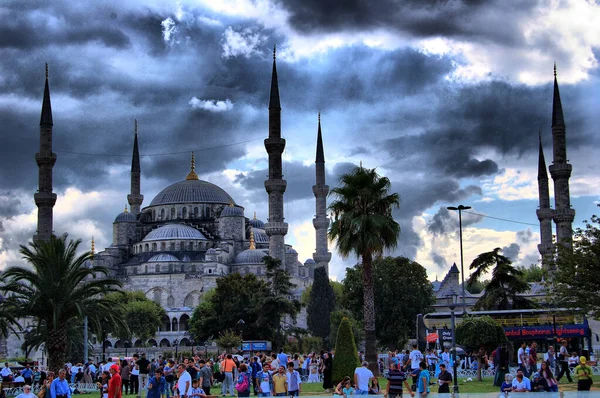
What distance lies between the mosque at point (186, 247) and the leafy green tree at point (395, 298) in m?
9.85

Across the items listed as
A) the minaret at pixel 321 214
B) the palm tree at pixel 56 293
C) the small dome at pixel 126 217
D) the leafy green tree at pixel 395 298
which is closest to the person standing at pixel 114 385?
the palm tree at pixel 56 293

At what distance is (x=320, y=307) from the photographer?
62.8 metres

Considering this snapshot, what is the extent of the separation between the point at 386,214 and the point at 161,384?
1390 cm

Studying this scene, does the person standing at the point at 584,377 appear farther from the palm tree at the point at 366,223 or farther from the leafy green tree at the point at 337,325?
the leafy green tree at the point at 337,325

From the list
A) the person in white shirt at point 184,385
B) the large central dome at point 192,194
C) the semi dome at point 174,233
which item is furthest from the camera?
the large central dome at point 192,194

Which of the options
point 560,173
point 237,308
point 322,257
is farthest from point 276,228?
point 560,173

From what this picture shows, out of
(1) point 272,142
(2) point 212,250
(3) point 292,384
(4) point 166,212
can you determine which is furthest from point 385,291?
(4) point 166,212

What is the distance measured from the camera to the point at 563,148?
184 ft

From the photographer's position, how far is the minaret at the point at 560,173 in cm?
5603

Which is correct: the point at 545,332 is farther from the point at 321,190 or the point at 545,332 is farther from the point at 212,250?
the point at 212,250

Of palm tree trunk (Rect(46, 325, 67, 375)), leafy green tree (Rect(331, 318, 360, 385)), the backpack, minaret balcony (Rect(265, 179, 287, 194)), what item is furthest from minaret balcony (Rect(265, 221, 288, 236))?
the backpack

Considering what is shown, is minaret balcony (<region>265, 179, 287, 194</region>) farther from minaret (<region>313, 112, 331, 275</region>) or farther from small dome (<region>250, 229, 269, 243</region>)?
small dome (<region>250, 229, 269, 243</region>)

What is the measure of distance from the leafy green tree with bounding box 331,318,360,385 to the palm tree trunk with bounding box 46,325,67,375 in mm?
8747

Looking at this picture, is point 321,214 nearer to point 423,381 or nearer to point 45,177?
point 45,177
